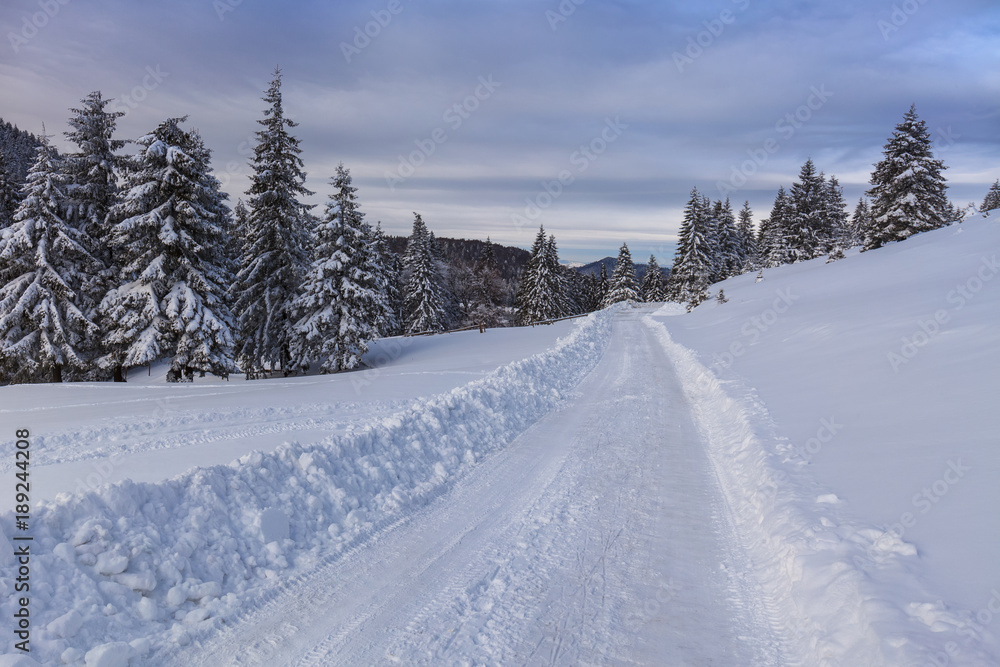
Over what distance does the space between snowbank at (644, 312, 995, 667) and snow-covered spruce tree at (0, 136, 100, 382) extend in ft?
86.8

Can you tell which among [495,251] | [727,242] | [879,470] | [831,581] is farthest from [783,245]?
[495,251]

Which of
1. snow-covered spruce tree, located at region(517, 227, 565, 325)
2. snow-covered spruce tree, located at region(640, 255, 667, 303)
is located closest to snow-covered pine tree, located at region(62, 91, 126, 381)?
snow-covered spruce tree, located at region(517, 227, 565, 325)

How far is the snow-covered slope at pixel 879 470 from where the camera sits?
3539 mm

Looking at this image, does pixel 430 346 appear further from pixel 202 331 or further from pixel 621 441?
pixel 621 441

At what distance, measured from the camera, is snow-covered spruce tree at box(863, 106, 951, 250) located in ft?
109

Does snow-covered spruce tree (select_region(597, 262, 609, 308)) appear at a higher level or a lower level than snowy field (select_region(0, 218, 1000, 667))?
higher

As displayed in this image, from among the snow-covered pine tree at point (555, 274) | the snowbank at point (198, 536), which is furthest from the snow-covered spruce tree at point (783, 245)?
the snowbank at point (198, 536)

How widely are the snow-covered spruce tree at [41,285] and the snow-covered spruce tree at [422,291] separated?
25804 mm

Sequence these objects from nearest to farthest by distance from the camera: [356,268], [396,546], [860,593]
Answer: [860,593] < [396,546] < [356,268]

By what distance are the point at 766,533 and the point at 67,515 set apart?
6678 mm

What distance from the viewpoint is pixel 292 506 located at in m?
5.30

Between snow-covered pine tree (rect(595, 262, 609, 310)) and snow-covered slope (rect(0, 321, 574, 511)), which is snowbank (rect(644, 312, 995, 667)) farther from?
snow-covered pine tree (rect(595, 262, 609, 310))

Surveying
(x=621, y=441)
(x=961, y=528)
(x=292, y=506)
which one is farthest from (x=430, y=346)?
(x=961, y=528)

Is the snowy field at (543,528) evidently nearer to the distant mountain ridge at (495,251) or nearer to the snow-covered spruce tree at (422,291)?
the snow-covered spruce tree at (422,291)
